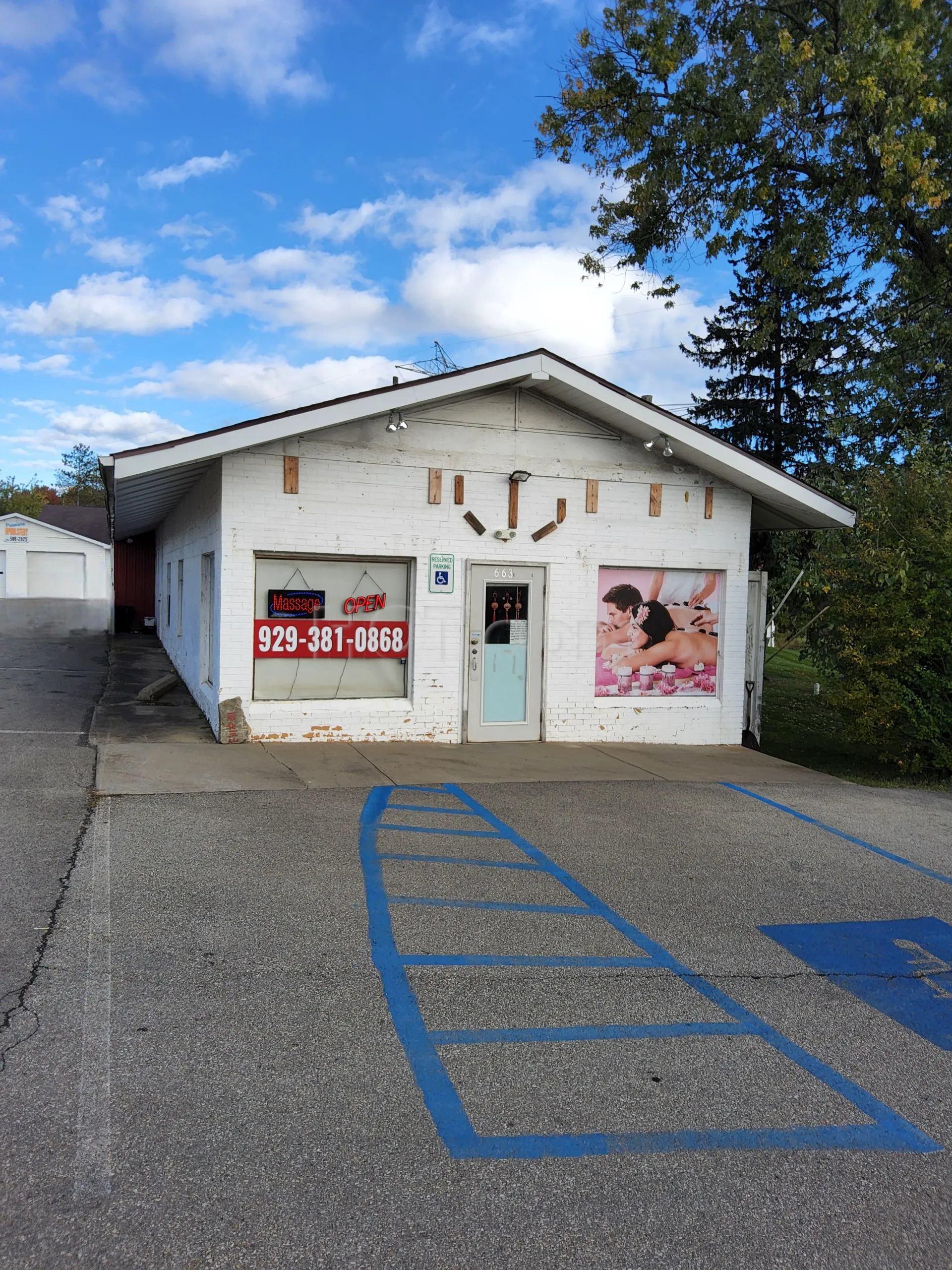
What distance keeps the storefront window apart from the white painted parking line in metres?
4.84

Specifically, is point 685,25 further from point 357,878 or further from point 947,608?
point 357,878

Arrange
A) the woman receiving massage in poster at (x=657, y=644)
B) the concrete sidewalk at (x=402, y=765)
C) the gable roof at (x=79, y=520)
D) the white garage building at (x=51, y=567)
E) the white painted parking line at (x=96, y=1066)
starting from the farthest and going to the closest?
1. the gable roof at (x=79, y=520)
2. the white garage building at (x=51, y=567)
3. the woman receiving massage in poster at (x=657, y=644)
4. the concrete sidewalk at (x=402, y=765)
5. the white painted parking line at (x=96, y=1066)

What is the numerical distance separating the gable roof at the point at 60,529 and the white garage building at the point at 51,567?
1.3 inches

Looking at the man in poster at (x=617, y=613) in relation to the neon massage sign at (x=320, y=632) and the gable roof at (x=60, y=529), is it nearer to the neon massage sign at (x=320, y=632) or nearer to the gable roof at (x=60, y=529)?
the neon massage sign at (x=320, y=632)

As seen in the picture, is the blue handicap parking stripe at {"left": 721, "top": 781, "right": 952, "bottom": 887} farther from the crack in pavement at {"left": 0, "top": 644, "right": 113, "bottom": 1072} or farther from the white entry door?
the crack in pavement at {"left": 0, "top": 644, "right": 113, "bottom": 1072}

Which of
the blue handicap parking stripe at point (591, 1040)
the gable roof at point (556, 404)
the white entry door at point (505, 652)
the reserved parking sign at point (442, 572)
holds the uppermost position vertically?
the gable roof at point (556, 404)

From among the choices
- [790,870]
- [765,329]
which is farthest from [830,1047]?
[765,329]

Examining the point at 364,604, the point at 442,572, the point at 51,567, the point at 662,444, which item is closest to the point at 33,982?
the point at 364,604

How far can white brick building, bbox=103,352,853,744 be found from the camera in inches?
391

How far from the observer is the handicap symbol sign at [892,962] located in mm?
4441

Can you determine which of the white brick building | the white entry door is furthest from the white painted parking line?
the white entry door

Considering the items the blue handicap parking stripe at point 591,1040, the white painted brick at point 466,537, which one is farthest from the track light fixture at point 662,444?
the blue handicap parking stripe at point 591,1040

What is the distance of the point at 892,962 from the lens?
5035mm

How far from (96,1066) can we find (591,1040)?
2.00 m
